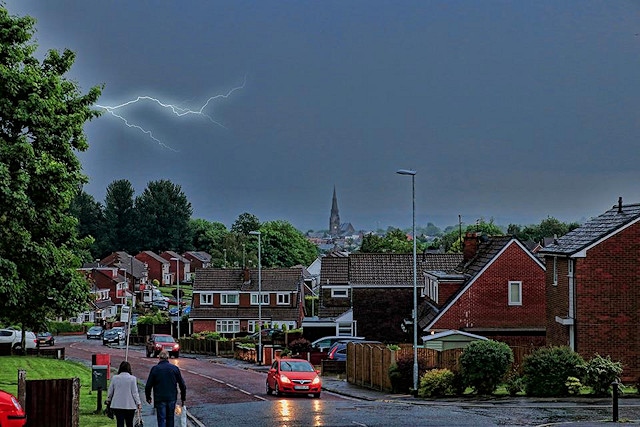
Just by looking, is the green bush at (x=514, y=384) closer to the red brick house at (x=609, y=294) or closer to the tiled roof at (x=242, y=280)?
the red brick house at (x=609, y=294)

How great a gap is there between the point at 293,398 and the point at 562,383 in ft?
32.1

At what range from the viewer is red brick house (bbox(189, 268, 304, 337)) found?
102 metres

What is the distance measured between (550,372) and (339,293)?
43633mm

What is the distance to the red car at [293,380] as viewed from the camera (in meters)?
36.9

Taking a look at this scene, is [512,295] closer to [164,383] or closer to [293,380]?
[293,380]

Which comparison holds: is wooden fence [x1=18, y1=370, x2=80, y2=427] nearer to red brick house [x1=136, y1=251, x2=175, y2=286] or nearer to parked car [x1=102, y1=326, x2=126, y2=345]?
parked car [x1=102, y1=326, x2=126, y2=345]

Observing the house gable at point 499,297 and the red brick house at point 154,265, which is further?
the red brick house at point 154,265

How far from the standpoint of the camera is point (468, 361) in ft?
→ 115

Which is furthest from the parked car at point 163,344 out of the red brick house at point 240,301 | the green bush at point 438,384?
the green bush at point 438,384

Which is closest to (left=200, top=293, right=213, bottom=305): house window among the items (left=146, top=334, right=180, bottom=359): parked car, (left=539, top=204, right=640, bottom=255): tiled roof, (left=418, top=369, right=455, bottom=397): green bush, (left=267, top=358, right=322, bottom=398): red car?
(left=146, top=334, right=180, bottom=359): parked car

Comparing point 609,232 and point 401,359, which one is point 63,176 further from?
point 609,232

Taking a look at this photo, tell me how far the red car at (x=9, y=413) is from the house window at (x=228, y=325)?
8286 centimetres

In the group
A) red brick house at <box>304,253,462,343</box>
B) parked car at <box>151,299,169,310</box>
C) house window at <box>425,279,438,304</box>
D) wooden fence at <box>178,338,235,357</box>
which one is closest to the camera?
house window at <box>425,279,438,304</box>

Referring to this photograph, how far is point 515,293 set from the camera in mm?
54812
